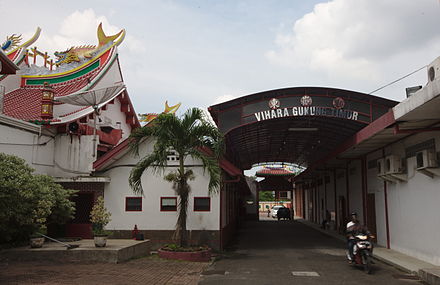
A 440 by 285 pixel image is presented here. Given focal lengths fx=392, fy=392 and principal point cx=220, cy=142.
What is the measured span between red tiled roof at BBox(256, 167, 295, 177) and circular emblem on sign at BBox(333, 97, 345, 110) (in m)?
30.4

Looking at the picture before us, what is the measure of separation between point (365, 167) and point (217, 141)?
28.3ft

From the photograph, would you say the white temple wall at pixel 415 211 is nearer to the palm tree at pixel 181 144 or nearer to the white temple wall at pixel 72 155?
the palm tree at pixel 181 144

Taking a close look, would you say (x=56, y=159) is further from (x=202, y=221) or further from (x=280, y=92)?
(x=280, y=92)

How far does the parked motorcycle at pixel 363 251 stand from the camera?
36.3 feet

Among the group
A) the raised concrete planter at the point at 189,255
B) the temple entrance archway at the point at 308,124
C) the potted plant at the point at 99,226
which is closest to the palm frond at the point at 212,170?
the raised concrete planter at the point at 189,255

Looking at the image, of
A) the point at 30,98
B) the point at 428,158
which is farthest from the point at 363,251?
the point at 30,98

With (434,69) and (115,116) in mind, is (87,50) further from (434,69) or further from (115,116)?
(434,69)

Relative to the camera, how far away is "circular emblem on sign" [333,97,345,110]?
16.9 m

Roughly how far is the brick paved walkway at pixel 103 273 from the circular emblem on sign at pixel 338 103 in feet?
29.0

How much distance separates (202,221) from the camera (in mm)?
15789

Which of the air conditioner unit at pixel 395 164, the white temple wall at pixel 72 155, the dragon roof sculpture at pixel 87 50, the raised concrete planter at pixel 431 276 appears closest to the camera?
the raised concrete planter at pixel 431 276

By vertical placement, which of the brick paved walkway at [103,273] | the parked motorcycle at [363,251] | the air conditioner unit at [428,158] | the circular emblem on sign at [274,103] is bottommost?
the brick paved walkway at [103,273]

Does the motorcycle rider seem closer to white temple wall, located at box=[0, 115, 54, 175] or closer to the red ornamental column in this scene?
white temple wall, located at box=[0, 115, 54, 175]

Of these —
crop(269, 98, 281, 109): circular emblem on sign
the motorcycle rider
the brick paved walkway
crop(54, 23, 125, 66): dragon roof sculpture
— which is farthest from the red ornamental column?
the motorcycle rider
